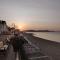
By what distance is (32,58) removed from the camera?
14.3 ft

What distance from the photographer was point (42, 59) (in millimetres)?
4312

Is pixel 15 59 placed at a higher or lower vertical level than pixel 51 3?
lower

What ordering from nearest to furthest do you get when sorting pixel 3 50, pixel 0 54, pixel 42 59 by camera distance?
pixel 42 59 → pixel 0 54 → pixel 3 50

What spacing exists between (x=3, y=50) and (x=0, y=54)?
15.0 inches

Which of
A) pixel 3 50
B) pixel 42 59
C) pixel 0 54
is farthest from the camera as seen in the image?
pixel 3 50

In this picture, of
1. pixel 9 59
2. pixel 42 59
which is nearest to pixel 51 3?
pixel 42 59

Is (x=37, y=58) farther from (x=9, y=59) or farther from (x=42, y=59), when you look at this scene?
(x=9, y=59)

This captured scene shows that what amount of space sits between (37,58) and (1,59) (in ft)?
3.79

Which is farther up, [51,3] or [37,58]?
[51,3]

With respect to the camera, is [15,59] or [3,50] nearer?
[15,59]

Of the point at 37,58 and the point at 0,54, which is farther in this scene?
the point at 0,54

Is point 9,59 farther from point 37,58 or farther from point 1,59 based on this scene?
point 37,58

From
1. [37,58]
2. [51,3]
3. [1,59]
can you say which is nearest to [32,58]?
[37,58]

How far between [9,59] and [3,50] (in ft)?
3.83
